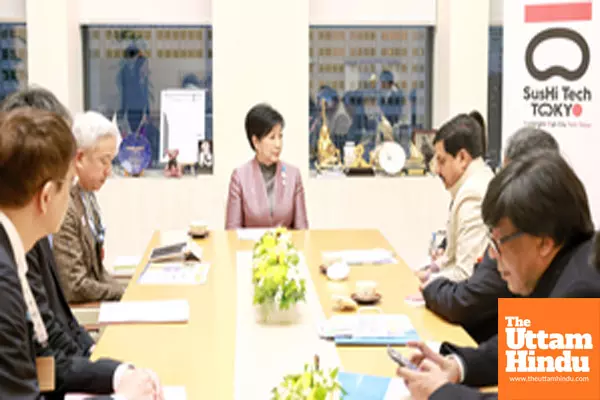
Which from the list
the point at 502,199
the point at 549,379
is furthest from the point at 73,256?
the point at 549,379

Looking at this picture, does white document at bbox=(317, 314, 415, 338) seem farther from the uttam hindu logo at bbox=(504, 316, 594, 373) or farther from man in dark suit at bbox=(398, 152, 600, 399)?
the uttam hindu logo at bbox=(504, 316, 594, 373)

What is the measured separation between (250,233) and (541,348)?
3.34 meters

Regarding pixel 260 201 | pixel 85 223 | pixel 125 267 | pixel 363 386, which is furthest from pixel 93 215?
pixel 363 386

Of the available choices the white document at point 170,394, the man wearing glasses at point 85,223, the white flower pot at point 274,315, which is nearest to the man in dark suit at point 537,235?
the white document at point 170,394

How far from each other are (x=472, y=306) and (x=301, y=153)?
12.6 feet

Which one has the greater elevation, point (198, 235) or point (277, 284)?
point (277, 284)

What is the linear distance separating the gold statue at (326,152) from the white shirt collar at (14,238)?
4978mm

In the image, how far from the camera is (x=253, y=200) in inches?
220

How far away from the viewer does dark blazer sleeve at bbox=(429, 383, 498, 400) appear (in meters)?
2.15

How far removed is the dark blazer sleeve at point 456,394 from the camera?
84.6 inches

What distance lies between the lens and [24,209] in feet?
6.75

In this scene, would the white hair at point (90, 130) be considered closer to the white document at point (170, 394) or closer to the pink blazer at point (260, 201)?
the pink blazer at point (260, 201)

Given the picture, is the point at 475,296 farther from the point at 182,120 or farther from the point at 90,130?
the point at 182,120

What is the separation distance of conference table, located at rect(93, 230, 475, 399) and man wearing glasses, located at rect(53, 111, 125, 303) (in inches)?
9.5
